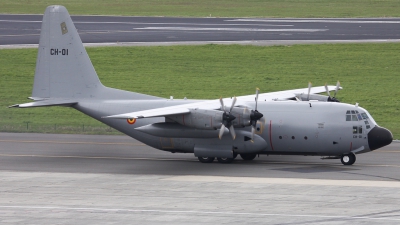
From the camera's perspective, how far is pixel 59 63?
127 ft

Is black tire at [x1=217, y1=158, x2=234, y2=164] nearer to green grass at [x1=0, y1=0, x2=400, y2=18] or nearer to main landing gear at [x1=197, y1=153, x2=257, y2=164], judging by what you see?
main landing gear at [x1=197, y1=153, x2=257, y2=164]

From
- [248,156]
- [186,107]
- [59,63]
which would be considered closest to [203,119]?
[186,107]

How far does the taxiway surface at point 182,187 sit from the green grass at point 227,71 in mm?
16939

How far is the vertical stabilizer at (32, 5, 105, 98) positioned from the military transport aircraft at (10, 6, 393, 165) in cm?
6

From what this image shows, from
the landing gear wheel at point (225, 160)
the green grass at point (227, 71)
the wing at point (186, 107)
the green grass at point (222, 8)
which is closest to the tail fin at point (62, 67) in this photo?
the wing at point (186, 107)

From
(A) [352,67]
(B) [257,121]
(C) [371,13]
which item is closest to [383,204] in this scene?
(B) [257,121]

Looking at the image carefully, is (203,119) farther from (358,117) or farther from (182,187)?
(358,117)

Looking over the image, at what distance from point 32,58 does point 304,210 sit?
1953 inches

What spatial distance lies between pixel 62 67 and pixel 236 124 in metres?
10.8

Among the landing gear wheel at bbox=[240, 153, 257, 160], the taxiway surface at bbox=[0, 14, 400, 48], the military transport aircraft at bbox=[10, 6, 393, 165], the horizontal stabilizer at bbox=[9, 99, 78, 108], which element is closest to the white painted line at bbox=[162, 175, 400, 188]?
the military transport aircraft at bbox=[10, 6, 393, 165]

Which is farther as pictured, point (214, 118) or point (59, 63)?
point (59, 63)

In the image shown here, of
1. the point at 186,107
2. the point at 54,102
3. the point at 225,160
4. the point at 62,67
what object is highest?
the point at 62,67

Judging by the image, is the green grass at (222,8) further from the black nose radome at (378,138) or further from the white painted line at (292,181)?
the white painted line at (292,181)

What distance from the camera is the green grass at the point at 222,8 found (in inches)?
3762
